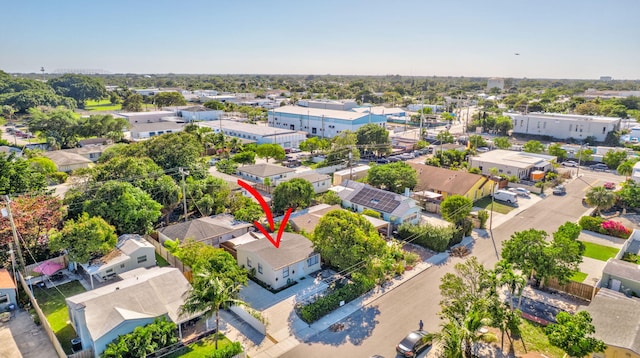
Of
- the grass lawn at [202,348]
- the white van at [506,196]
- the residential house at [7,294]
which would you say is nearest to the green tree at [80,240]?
the residential house at [7,294]

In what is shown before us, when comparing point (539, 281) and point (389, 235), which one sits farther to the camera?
point (389, 235)

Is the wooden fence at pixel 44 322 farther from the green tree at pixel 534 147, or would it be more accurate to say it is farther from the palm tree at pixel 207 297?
the green tree at pixel 534 147

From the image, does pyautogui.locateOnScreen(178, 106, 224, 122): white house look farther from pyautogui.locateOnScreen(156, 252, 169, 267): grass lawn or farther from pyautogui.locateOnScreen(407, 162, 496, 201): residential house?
pyautogui.locateOnScreen(156, 252, 169, 267): grass lawn

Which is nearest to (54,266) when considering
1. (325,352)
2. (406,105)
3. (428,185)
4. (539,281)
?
(325,352)

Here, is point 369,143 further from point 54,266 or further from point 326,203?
point 54,266

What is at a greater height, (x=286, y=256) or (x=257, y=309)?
(x=286, y=256)

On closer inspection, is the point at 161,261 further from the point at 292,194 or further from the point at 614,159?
the point at 614,159

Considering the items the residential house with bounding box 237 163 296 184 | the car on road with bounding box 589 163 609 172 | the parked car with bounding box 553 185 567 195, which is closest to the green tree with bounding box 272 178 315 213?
the residential house with bounding box 237 163 296 184
